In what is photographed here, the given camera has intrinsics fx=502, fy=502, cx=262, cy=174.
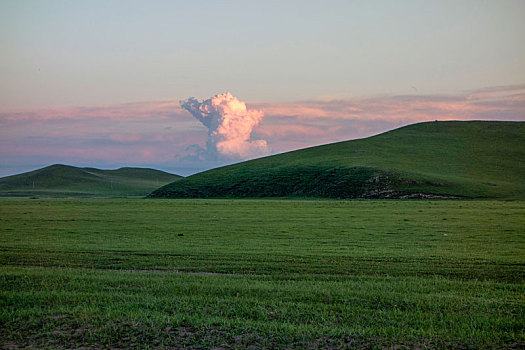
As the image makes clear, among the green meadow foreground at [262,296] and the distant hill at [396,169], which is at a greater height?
the distant hill at [396,169]

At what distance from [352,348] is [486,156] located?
14842 cm

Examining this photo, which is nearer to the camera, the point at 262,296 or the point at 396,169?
the point at 262,296

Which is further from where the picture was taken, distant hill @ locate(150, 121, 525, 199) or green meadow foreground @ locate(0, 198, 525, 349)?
distant hill @ locate(150, 121, 525, 199)

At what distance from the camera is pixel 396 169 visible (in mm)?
126188

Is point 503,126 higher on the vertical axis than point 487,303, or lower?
higher

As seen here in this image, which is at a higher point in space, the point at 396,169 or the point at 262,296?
the point at 396,169

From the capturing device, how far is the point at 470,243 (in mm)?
26578

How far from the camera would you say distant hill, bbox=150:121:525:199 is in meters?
113

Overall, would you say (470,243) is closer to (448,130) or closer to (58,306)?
(58,306)

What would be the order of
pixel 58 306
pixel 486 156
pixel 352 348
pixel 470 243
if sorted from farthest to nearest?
1. pixel 486 156
2. pixel 470 243
3. pixel 58 306
4. pixel 352 348

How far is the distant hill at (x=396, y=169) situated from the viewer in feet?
371

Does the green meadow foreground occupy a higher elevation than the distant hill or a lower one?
lower

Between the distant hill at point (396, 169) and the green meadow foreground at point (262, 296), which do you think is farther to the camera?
the distant hill at point (396, 169)

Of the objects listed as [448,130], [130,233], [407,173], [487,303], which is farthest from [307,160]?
[487,303]
